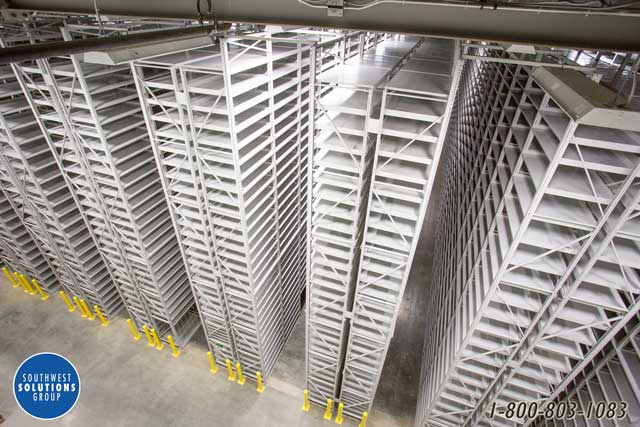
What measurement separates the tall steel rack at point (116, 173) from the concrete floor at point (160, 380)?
1.37 m

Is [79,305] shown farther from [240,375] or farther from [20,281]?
[240,375]

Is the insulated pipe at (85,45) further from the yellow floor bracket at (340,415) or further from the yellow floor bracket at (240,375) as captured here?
the yellow floor bracket at (340,415)

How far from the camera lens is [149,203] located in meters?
10.6

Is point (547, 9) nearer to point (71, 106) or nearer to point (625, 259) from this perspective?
point (625, 259)

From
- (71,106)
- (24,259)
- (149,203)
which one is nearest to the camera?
(71,106)

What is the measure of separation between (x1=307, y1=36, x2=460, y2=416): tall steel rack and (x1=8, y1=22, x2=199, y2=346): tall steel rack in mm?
5424

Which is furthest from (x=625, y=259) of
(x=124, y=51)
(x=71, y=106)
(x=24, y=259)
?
(x=24, y=259)

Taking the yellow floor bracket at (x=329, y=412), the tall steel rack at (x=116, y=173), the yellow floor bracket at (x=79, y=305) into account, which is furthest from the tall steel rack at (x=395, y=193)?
the yellow floor bracket at (x=79, y=305)

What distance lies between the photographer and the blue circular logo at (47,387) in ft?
30.5

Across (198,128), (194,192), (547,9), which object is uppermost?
(547,9)

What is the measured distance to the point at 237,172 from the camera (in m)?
7.66

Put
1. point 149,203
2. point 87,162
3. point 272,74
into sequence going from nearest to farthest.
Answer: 1. point 272,74
2. point 87,162
3. point 149,203

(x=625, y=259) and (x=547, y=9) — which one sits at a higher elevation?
(x=547, y=9)

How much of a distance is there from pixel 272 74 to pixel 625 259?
25.2 feet
